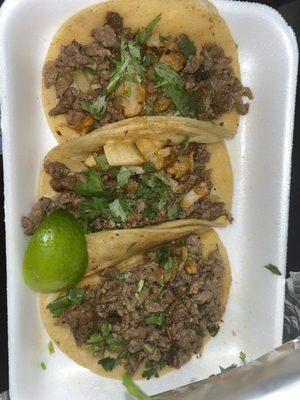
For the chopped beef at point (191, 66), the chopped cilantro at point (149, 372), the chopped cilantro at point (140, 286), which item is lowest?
the chopped cilantro at point (149, 372)

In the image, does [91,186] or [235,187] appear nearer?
[91,186]

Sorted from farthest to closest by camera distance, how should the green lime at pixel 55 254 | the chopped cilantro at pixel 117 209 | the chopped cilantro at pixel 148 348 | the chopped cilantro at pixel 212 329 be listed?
the chopped cilantro at pixel 212 329, the chopped cilantro at pixel 148 348, the chopped cilantro at pixel 117 209, the green lime at pixel 55 254

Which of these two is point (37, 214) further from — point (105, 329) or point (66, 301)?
point (105, 329)

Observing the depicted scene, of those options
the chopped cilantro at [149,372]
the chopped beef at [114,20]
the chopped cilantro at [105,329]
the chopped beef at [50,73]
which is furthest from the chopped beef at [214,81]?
the chopped cilantro at [149,372]

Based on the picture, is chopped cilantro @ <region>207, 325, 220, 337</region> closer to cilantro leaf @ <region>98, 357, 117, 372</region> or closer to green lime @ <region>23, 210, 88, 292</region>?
cilantro leaf @ <region>98, 357, 117, 372</region>

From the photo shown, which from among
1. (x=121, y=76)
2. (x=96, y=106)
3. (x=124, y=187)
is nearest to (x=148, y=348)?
(x=124, y=187)

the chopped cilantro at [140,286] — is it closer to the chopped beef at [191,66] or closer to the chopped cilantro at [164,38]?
the chopped beef at [191,66]
